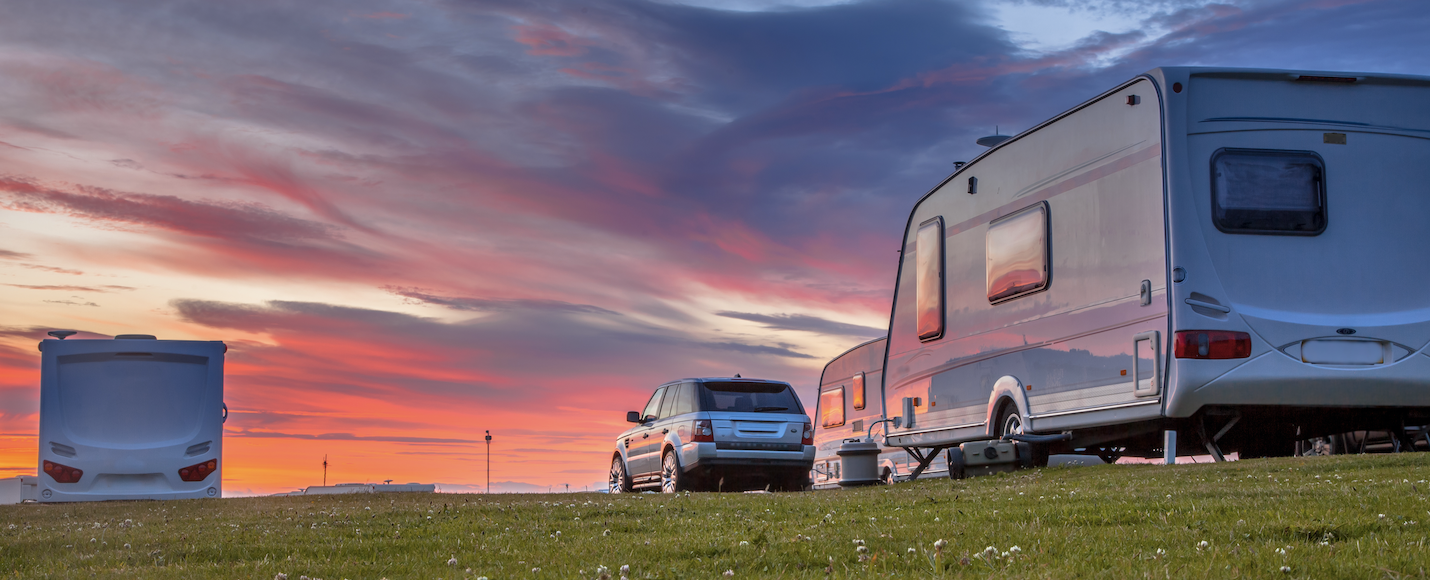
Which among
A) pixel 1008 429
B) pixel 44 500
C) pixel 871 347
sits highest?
pixel 871 347

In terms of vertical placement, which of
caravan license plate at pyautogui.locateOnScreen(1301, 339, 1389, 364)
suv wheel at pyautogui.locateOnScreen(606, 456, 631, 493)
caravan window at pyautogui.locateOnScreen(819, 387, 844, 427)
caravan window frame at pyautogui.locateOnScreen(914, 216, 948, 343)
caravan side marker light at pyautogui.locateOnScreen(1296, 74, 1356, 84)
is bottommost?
suv wheel at pyautogui.locateOnScreen(606, 456, 631, 493)

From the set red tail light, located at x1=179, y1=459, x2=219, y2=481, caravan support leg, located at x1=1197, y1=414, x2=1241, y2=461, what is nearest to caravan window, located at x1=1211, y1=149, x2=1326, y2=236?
caravan support leg, located at x1=1197, y1=414, x2=1241, y2=461

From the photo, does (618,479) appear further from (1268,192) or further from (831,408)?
(1268,192)

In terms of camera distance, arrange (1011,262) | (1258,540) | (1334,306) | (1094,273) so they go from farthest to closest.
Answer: (1011,262)
(1094,273)
(1334,306)
(1258,540)

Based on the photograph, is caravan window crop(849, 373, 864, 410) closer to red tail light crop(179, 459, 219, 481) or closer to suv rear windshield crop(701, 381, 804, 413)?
suv rear windshield crop(701, 381, 804, 413)

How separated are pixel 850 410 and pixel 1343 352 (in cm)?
1075

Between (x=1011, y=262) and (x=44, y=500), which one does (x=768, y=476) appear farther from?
(x=44, y=500)

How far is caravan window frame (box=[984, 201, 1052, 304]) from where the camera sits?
14.2 meters

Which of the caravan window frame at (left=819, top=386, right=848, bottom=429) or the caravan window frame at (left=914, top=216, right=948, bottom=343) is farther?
the caravan window frame at (left=819, top=386, right=848, bottom=429)

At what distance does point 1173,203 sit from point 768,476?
7.76 metres

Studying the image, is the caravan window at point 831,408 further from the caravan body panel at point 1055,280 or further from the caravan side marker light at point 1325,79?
the caravan side marker light at point 1325,79

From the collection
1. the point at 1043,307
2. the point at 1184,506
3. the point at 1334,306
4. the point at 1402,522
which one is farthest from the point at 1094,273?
the point at 1402,522

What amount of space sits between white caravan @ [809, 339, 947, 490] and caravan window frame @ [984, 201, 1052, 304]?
14.9 ft

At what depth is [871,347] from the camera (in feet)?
69.5
